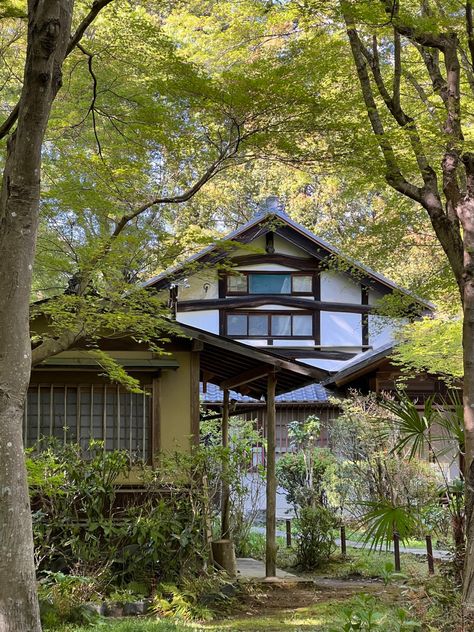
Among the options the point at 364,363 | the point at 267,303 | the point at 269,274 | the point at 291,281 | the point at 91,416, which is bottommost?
the point at 91,416

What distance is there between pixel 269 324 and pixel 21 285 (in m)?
16.7

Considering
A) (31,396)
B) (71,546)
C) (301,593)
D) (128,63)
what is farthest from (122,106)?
(301,593)

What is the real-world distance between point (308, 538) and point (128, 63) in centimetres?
850

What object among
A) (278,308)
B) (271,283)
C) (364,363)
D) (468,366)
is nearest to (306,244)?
(271,283)

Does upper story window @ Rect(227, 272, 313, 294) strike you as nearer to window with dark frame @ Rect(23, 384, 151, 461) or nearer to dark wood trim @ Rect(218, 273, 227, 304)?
dark wood trim @ Rect(218, 273, 227, 304)

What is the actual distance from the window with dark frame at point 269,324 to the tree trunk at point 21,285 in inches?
635

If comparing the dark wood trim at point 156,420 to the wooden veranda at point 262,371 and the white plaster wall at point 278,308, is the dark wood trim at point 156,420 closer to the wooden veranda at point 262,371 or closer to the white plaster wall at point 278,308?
the wooden veranda at point 262,371

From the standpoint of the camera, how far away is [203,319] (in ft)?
70.9

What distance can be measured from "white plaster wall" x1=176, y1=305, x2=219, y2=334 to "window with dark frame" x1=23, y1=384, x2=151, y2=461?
973 centimetres

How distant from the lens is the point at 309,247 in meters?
21.9

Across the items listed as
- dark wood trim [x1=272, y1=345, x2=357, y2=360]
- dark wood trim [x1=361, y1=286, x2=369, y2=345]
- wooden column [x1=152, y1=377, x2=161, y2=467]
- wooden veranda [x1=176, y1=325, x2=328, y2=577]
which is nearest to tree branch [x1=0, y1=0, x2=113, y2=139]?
wooden veranda [x1=176, y1=325, x2=328, y2=577]

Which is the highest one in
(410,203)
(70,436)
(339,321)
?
(410,203)

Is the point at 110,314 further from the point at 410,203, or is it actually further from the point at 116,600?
the point at 410,203

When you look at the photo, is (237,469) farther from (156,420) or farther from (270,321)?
(270,321)
